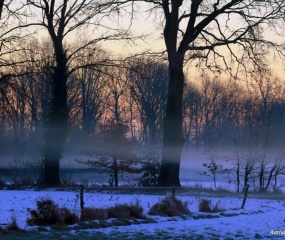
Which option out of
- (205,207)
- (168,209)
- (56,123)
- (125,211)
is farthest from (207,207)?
(56,123)

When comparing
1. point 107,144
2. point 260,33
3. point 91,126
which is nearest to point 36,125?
point 91,126

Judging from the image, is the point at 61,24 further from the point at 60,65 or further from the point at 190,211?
the point at 190,211

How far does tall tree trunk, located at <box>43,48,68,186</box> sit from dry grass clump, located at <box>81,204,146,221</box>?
54.0ft

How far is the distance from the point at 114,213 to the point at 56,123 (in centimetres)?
1771

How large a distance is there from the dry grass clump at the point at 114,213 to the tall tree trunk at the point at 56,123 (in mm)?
16468

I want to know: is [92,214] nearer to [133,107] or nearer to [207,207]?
[207,207]

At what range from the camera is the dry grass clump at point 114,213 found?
15375 mm

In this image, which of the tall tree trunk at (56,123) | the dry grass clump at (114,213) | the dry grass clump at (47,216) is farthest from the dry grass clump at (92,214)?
the tall tree trunk at (56,123)

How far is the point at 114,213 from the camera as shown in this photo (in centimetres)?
1602

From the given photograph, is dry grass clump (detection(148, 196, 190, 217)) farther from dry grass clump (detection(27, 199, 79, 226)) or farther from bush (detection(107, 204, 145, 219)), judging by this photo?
dry grass clump (detection(27, 199, 79, 226))

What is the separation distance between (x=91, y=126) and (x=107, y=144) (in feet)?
126

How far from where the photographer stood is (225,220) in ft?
54.6

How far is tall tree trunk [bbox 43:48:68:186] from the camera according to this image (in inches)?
1283

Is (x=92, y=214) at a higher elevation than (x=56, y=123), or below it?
below
